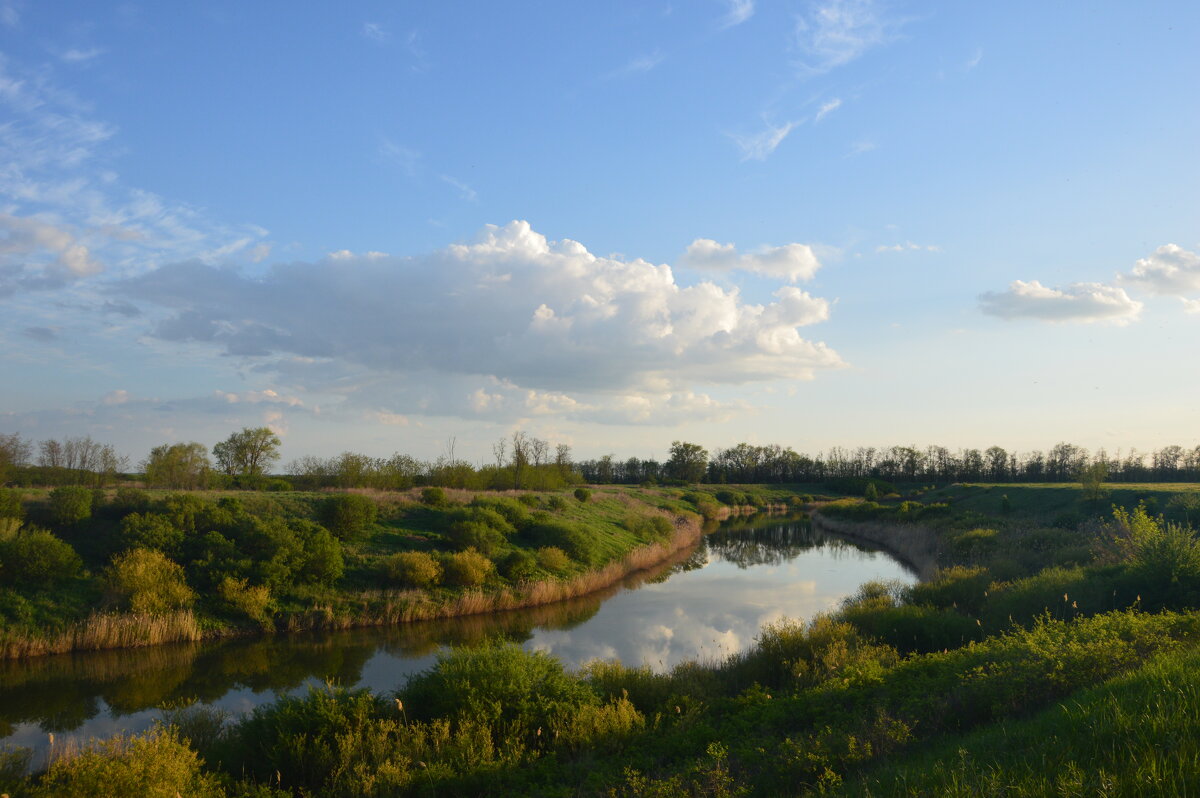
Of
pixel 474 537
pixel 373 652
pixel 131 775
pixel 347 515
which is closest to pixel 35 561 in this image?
pixel 347 515

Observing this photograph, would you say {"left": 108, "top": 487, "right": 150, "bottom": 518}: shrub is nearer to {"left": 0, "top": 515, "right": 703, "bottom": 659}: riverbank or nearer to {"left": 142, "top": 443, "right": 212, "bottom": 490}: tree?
{"left": 0, "top": 515, "right": 703, "bottom": 659}: riverbank

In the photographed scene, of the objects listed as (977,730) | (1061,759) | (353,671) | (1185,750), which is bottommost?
(353,671)

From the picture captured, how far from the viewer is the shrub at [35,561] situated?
65.9ft

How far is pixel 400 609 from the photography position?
23.8 meters

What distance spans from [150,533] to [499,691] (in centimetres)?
1823

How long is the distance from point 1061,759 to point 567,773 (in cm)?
605

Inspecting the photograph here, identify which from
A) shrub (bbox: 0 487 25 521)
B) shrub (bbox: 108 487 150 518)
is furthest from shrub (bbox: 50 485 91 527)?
shrub (bbox: 108 487 150 518)

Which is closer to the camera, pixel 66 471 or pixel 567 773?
pixel 567 773

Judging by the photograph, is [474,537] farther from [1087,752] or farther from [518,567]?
[1087,752]

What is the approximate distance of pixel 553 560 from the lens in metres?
30.2

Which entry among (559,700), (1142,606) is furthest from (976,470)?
(559,700)

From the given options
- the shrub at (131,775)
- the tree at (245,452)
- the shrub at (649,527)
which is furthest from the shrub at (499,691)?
the tree at (245,452)

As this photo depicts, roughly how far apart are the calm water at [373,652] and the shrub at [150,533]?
182 inches

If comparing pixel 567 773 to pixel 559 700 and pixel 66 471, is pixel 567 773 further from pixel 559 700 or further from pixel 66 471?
pixel 66 471
